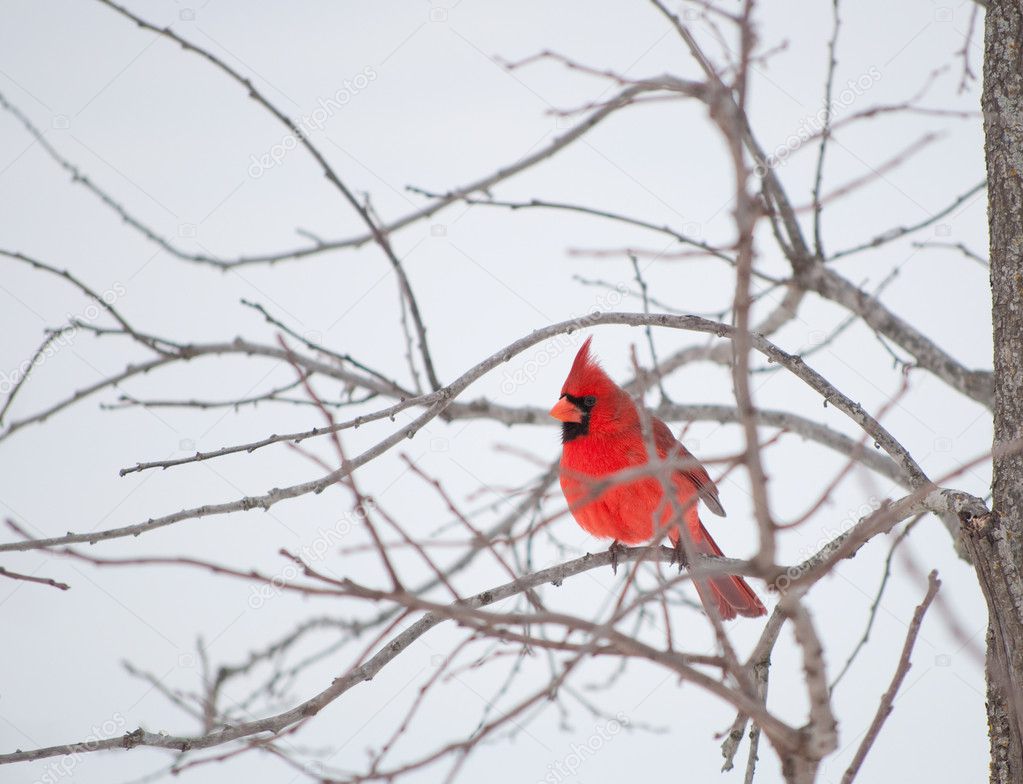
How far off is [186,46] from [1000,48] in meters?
1.72

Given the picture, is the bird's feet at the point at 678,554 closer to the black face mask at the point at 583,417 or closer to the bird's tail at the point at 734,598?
the bird's tail at the point at 734,598

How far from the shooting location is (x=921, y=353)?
2740mm

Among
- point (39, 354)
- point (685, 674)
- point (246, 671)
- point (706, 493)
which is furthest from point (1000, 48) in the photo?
point (246, 671)

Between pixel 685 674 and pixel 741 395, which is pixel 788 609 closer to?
pixel 685 674

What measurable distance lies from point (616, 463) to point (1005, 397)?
1.09 meters

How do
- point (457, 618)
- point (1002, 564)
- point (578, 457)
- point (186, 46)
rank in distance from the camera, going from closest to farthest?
point (457, 618)
point (1002, 564)
point (186, 46)
point (578, 457)

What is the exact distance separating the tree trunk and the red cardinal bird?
924 mm

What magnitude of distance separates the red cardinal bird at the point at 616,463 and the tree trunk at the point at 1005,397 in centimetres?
92

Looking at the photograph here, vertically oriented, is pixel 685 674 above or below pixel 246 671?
below

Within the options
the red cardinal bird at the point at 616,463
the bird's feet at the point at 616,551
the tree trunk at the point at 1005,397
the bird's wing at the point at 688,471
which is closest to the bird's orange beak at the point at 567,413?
the red cardinal bird at the point at 616,463

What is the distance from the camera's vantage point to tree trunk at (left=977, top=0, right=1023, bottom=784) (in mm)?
1499

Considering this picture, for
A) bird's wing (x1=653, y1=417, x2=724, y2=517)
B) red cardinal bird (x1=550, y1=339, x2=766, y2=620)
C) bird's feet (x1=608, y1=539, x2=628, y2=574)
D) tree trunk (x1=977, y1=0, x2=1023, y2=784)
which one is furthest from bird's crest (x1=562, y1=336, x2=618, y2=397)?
tree trunk (x1=977, y1=0, x2=1023, y2=784)

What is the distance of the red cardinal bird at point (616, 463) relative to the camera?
2467 mm

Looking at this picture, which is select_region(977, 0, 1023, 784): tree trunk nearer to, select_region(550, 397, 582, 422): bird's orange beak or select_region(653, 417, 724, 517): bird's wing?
select_region(653, 417, 724, 517): bird's wing
